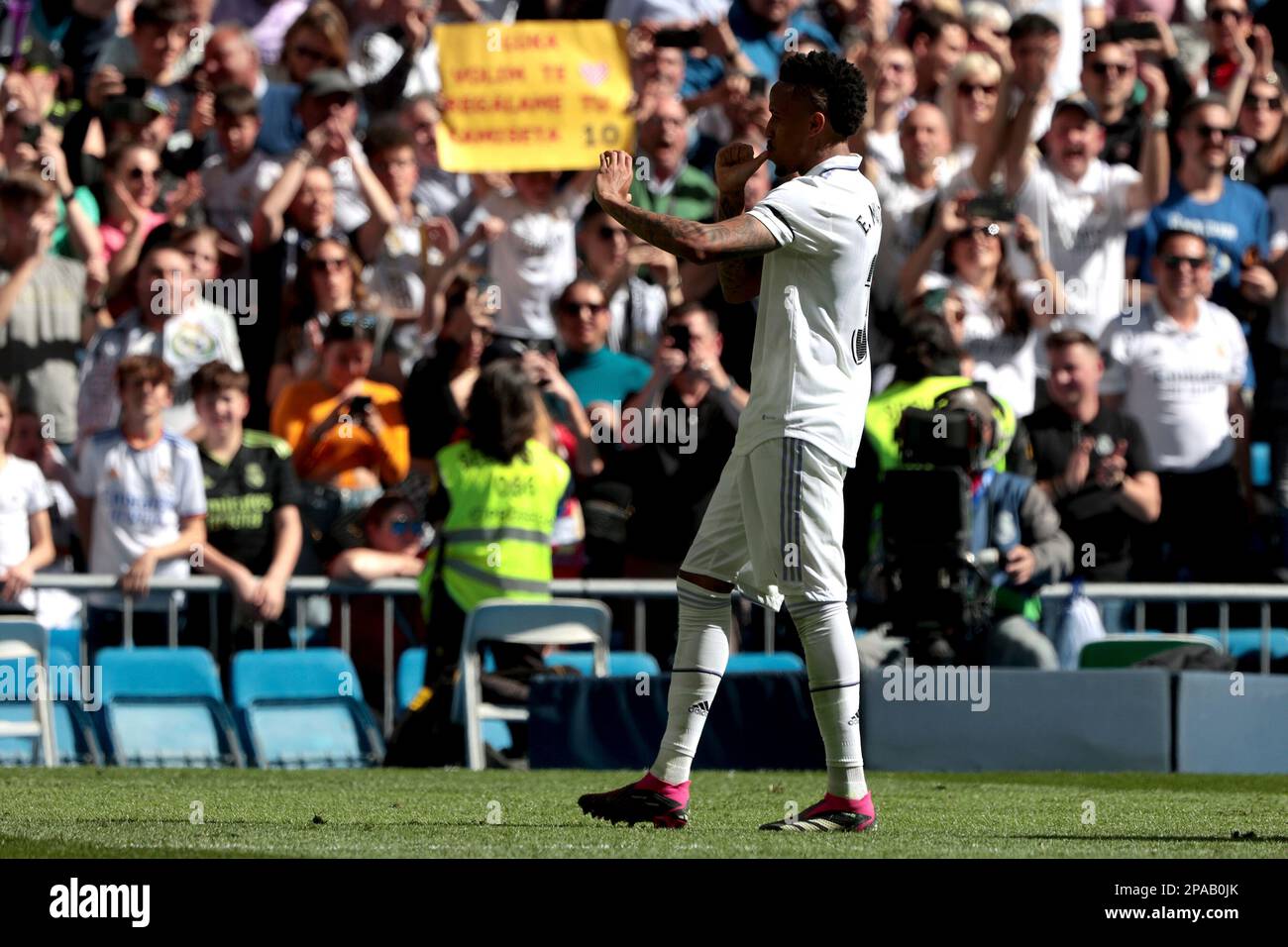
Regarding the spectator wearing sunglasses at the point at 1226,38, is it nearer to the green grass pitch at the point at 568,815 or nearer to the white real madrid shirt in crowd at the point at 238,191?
the white real madrid shirt in crowd at the point at 238,191

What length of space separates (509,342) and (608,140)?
194cm

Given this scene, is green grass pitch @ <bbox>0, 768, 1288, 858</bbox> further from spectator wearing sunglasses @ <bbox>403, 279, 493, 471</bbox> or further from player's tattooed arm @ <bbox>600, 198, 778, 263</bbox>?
spectator wearing sunglasses @ <bbox>403, 279, 493, 471</bbox>

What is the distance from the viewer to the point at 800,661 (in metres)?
12.7

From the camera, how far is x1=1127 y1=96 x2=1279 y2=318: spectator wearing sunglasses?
15156 millimetres

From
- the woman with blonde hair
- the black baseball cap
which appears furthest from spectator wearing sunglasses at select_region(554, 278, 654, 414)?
the black baseball cap

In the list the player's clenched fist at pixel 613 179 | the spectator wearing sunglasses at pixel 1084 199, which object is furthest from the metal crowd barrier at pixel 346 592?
the player's clenched fist at pixel 613 179

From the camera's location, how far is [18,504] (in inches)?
480

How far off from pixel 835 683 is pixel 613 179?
68.0 inches

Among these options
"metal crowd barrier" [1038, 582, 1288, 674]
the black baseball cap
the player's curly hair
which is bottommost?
"metal crowd barrier" [1038, 582, 1288, 674]

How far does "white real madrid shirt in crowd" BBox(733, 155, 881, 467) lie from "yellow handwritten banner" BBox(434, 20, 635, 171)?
703 centimetres

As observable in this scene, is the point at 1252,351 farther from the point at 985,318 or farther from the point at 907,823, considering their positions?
the point at 907,823

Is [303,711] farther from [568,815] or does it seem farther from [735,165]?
[735,165]

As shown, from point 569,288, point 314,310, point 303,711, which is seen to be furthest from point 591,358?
point 303,711
